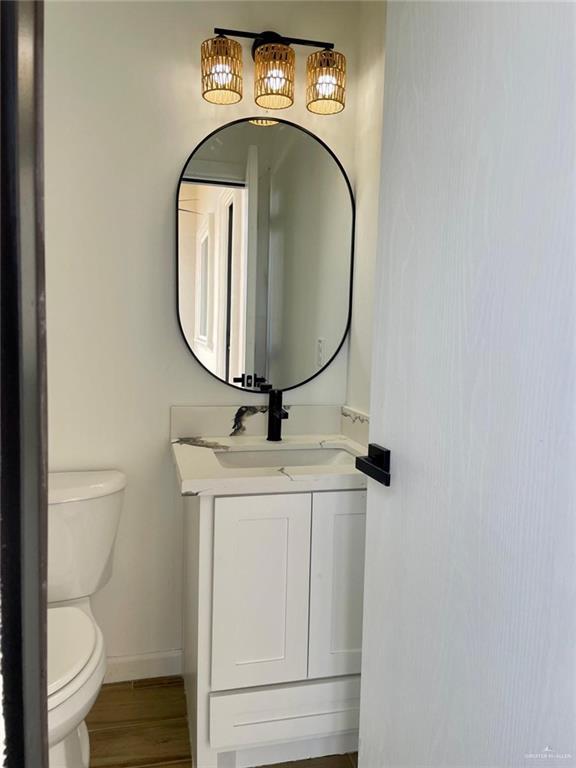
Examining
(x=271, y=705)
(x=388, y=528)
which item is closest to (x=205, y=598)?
(x=271, y=705)

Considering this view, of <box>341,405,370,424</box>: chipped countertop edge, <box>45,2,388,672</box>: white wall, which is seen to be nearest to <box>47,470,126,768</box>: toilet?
<box>45,2,388,672</box>: white wall

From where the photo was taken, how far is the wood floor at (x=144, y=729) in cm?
155

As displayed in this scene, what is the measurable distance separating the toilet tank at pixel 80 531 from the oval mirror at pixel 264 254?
0.53 meters

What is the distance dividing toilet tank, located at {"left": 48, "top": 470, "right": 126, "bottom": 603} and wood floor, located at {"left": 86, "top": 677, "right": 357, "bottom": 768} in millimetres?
413

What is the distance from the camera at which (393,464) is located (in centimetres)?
106

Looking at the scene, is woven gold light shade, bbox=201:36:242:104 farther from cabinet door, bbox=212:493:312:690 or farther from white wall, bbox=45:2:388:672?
cabinet door, bbox=212:493:312:690

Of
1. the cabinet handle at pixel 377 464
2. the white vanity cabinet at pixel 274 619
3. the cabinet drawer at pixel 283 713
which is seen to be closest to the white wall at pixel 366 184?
the white vanity cabinet at pixel 274 619

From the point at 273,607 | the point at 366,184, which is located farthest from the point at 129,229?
the point at 273,607

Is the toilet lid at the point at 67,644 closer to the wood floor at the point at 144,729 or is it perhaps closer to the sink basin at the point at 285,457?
the wood floor at the point at 144,729

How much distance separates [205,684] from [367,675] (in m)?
0.48

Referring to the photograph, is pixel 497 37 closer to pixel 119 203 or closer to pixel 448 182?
pixel 448 182

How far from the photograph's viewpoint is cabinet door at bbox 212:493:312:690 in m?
1.41

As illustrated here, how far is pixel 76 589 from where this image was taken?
1.64 meters

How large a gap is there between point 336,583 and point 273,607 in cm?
18
